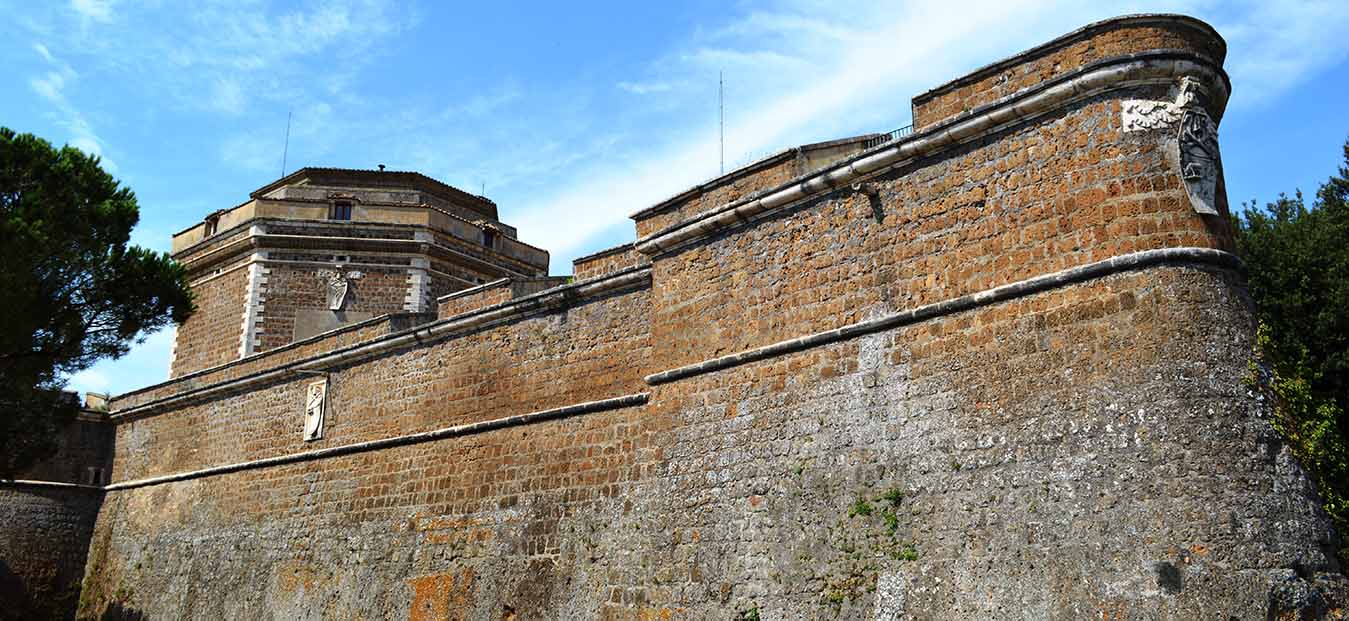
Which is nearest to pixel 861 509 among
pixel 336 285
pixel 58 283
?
pixel 58 283

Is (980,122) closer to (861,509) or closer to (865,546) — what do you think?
(861,509)

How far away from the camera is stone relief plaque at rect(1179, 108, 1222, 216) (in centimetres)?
709

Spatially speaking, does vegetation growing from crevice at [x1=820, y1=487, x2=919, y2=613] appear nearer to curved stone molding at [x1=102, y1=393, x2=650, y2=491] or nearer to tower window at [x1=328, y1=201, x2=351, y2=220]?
curved stone molding at [x1=102, y1=393, x2=650, y2=491]

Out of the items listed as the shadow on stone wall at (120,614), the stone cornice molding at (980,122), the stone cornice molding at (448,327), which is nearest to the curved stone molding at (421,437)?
the stone cornice molding at (448,327)

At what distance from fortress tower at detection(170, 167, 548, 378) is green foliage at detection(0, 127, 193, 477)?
4052 millimetres

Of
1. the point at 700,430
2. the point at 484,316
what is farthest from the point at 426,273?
the point at 700,430

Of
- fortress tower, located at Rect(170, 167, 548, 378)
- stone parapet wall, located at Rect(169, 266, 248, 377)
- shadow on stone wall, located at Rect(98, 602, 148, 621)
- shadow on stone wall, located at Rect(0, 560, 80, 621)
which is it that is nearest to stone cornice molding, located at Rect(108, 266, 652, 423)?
stone parapet wall, located at Rect(169, 266, 248, 377)

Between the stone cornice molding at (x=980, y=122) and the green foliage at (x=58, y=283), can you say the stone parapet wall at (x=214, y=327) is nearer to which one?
the green foliage at (x=58, y=283)

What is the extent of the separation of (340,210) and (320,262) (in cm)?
134

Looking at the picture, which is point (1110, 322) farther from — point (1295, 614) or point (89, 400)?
point (89, 400)

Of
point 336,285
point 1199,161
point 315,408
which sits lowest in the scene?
point 315,408

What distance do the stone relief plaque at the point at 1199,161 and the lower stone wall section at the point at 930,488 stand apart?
54cm

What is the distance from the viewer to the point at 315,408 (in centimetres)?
1500

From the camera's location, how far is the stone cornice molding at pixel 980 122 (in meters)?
7.31
